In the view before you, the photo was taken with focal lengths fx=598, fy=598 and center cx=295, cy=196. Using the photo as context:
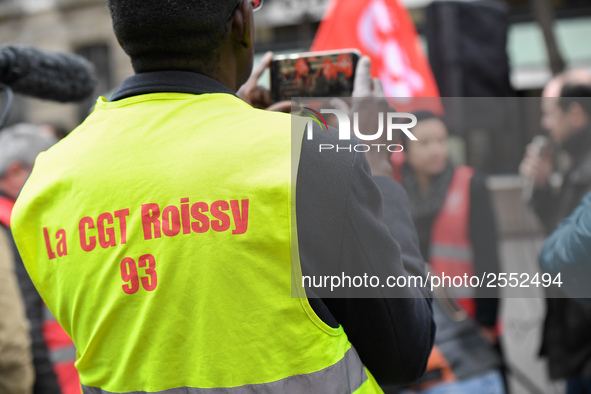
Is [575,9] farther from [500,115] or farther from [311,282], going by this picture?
[311,282]

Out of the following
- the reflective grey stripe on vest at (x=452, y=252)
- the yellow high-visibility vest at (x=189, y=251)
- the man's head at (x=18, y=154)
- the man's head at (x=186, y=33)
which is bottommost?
the reflective grey stripe on vest at (x=452, y=252)

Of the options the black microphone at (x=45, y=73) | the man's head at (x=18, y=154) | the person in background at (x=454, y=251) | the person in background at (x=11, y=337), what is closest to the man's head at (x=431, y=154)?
the person in background at (x=454, y=251)

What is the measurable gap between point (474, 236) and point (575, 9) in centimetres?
963

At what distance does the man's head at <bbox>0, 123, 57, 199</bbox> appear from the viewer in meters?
2.82

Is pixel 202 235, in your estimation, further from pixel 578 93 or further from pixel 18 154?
pixel 578 93

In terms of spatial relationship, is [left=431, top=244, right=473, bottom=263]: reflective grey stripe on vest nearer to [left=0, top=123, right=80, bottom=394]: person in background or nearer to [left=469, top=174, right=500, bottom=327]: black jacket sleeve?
[left=469, top=174, right=500, bottom=327]: black jacket sleeve

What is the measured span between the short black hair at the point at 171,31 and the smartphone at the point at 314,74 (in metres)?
0.31

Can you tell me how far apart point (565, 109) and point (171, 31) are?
7.34 feet

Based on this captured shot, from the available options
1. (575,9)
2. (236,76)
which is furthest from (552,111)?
(575,9)

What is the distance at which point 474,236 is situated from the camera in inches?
131

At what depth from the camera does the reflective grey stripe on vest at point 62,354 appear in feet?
8.41

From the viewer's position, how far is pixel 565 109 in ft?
9.20

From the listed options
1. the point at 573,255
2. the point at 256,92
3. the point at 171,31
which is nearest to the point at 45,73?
the point at 256,92

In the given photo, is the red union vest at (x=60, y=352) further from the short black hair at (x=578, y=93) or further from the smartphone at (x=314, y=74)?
the short black hair at (x=578, y=93)
